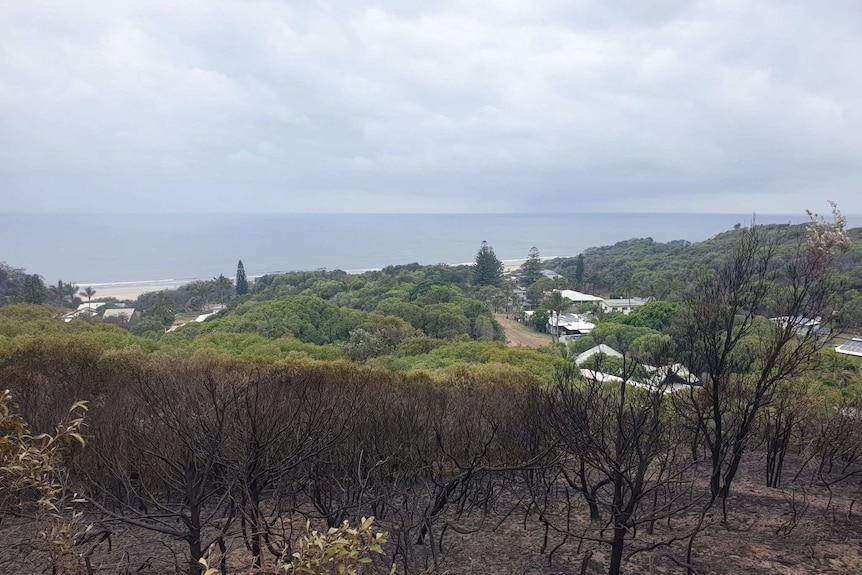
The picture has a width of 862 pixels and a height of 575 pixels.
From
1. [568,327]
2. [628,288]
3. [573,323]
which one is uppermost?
[628,288]

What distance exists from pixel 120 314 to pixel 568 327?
42552 millimetres

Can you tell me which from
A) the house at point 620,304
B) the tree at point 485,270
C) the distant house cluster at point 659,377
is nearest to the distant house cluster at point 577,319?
the house at point 620,304

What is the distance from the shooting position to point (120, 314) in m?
46.8

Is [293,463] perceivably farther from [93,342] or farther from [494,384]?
[93,342]

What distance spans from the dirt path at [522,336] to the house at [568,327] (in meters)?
1.16

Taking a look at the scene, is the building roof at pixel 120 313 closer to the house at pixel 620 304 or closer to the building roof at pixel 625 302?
the house at pixel 620 304

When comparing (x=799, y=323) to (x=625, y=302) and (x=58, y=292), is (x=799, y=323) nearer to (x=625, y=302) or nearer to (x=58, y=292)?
(x=625, y=302)

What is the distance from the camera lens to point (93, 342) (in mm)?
15086

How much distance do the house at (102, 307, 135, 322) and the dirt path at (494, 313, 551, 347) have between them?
1328 inches

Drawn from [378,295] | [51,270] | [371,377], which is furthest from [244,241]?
[371,377]

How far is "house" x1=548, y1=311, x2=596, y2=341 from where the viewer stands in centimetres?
5078

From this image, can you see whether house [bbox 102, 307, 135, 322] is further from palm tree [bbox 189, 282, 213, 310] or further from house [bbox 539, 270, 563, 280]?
house [bbox 539, 270, 563, 280]

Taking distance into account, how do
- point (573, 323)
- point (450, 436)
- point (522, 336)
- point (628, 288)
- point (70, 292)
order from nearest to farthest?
1. point (450, 436)
2. point (522, 336)
3. point (573, 323)
4. point (70, 292)
5. point (628, 288)

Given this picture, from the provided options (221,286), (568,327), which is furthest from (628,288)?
(221,286)
